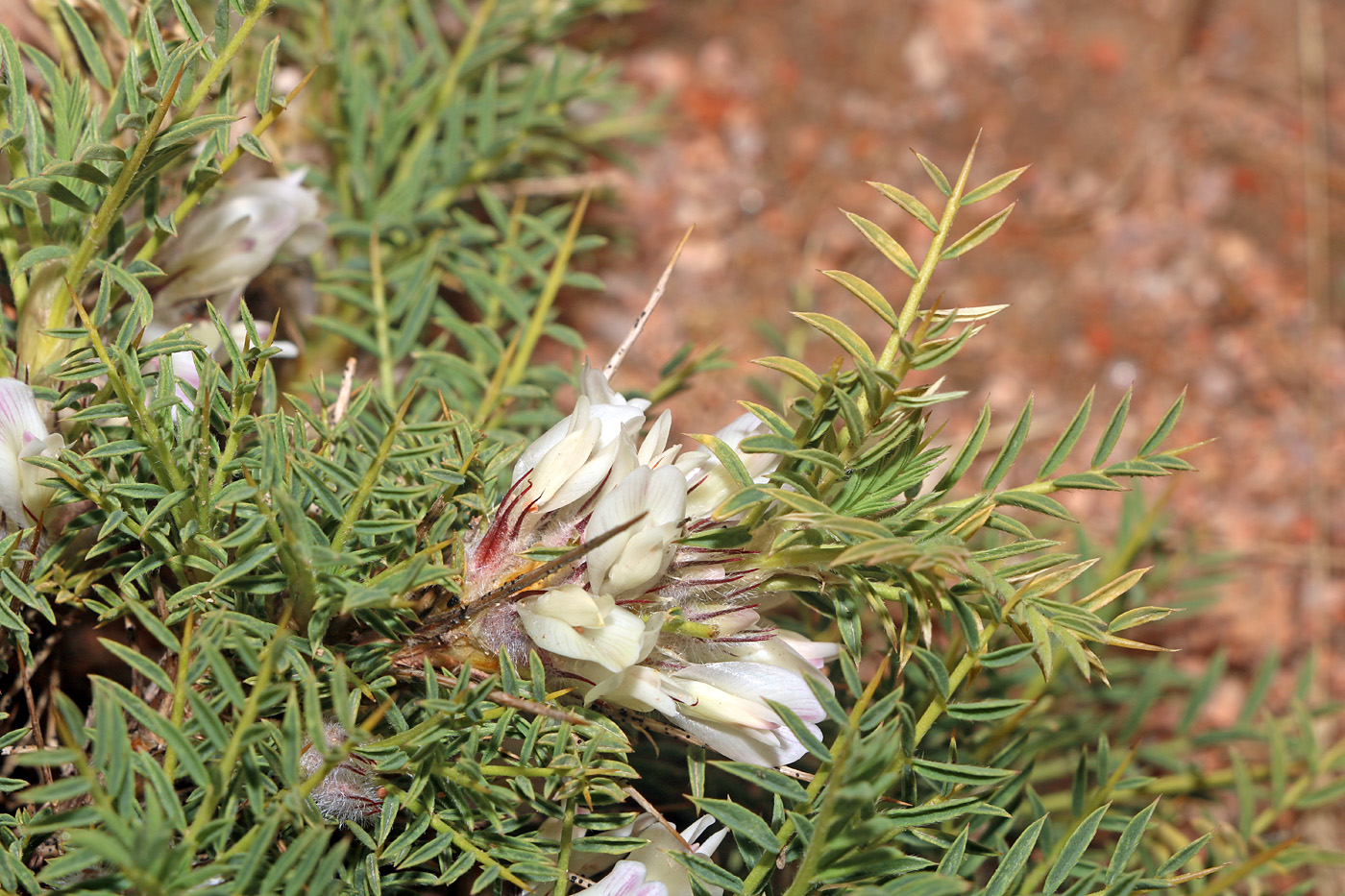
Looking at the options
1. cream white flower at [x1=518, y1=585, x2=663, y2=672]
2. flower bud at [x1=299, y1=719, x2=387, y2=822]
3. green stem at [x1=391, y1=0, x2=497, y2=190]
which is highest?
green stem at [x1=391, y1=0, x2=497, y2=190]

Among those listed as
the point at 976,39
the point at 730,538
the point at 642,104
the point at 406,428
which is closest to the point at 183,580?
the point at 406,428

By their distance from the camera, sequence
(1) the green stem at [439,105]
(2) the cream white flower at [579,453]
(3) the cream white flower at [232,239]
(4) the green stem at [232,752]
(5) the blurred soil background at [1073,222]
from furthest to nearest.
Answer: (5) the blurred soil background at [1073,222] < (1) the green stem at [439,105] < (3) the cream white flower at [232,239] < (2) the cream white flower at [579,453] < (4) the green stem at [232,752]

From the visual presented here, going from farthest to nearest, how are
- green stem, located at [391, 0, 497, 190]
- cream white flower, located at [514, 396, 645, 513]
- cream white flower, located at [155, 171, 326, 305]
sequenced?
green stem, located at [391, 0, 497, 190] → cream white flower, located at [155, 171, 326, 305] → cream white flower, located at [514, 396, 645, 513]

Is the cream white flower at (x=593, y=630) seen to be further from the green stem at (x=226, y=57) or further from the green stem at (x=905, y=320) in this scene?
the green stem at (x=226, y=57)

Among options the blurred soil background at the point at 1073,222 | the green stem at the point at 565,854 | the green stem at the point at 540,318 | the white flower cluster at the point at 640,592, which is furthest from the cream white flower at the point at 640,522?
the blurred soil background at the point at 1073,222

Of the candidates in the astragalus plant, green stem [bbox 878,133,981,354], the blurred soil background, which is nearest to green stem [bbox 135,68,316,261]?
the astragalus plant

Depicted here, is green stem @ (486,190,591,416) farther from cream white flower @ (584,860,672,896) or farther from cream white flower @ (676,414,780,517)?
cream white flower @ (584,860,672,896)

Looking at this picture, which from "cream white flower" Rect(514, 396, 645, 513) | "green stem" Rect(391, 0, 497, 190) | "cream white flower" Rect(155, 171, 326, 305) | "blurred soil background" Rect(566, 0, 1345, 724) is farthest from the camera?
"blurred soil background" Rect(566, 0, 1345, 724)
